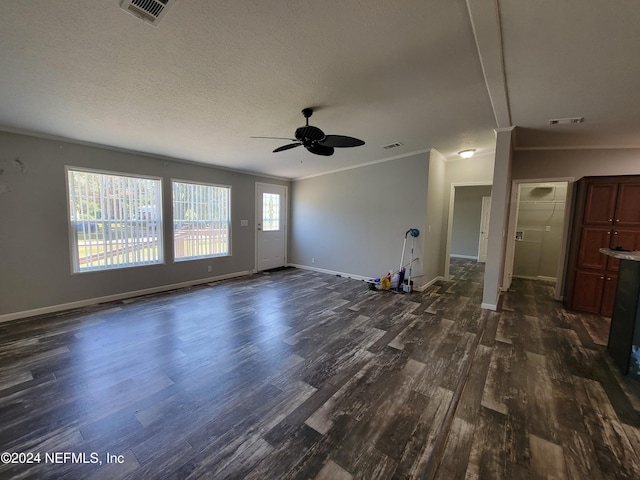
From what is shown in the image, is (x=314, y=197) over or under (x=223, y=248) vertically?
over

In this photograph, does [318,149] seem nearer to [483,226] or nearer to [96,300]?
[96,300]

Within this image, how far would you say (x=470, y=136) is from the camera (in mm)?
3961

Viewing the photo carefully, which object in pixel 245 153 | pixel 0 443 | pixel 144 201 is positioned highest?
pixel 245 153

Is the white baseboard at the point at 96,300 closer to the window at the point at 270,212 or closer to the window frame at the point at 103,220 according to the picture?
the window frame at the point at 103,220

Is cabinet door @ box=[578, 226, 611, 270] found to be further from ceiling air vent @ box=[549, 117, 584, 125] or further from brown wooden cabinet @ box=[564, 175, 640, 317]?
ceiling air vent @ box=[549, 117, 584, 125]

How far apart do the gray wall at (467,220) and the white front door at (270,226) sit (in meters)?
5.47

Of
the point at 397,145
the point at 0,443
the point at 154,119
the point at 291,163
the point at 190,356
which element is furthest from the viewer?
the point at 291,163

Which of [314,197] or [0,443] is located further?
[314,197]

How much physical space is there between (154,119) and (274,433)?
3497 millimetres

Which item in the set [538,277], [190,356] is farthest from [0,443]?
[538,277]

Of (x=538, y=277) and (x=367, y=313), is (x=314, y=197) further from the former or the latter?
(x=538, y=277)

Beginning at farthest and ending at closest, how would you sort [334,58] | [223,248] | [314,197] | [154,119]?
[314,197] < [223,248] < [154,119] < [334,58]

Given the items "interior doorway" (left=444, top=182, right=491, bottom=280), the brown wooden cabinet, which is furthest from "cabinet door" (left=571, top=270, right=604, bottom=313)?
"interior doorway" (left=444, top=182, right=491, bottom=280)

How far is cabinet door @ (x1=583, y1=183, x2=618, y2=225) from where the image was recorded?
3612mm
